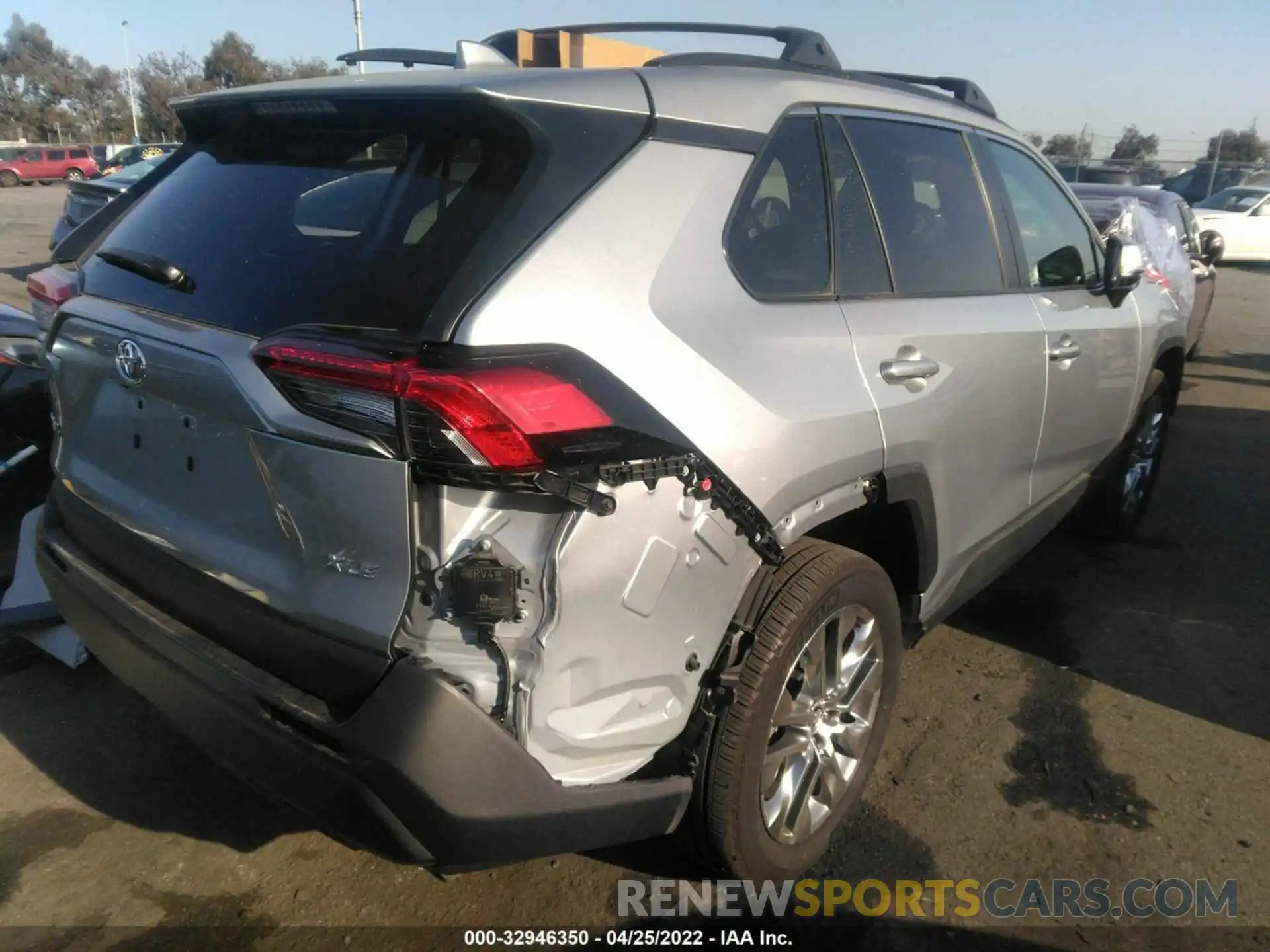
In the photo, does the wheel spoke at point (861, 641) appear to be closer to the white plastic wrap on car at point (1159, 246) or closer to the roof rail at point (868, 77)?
the roof rail at point (868, 77)

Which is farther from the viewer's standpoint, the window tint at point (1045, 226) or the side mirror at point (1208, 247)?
the side mirror at point (1208, 247)

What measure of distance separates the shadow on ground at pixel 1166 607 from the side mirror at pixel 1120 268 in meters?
1.34

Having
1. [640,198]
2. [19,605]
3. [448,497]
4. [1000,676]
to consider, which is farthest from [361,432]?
[1000,676]

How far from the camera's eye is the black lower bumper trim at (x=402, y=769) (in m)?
1.80

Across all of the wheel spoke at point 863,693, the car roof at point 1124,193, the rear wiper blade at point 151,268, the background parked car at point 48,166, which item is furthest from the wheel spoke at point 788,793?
the background parked car at point 48,166

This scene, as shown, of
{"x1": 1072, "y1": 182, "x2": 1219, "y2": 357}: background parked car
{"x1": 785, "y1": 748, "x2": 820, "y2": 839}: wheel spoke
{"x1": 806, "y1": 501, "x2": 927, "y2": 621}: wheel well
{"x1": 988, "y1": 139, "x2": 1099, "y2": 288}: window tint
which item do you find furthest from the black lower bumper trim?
{"x1": 1072, "y1": 182, "x2": 1219, "y2": 357}: background parked car

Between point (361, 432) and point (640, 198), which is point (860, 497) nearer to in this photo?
point (640, 198)

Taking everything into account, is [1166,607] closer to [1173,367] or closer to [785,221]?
[1173,367]

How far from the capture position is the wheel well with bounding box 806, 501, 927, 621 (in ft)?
8.97

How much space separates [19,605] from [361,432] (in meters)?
2.37

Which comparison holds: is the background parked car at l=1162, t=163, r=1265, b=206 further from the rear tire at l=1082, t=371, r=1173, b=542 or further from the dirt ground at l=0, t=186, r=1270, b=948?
the dirt ground at l=0, t=186, r=1270, b=948

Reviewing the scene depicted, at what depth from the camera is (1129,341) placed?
4133mm

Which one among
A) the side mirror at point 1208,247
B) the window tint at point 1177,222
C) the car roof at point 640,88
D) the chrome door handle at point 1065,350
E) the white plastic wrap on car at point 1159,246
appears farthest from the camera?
the side mirror at point 1208,247

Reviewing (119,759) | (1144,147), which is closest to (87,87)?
(1144,147)
